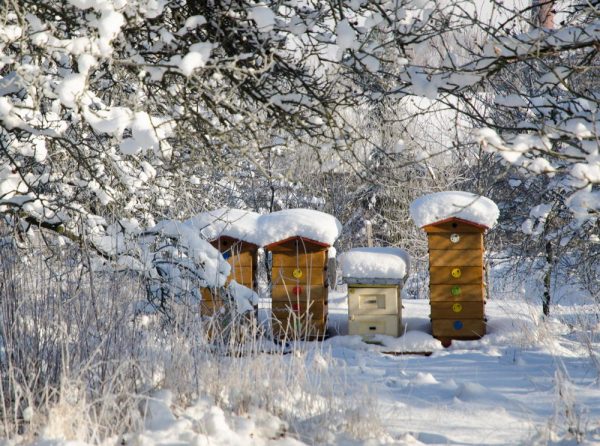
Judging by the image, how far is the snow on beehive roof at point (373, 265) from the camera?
25.2 feet

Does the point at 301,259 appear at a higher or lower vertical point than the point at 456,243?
lower

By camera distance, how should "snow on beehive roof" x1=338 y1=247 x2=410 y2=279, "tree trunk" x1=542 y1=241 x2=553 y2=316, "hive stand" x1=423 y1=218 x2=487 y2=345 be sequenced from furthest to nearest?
"tree trunk" x1=542 y1=241 x2=553 y2=316 → "snow on beehive roof" x1=338 y1=247 x2=410 y2=279 → "hive stand" x1=423 y1=218 x2=487 y2=345

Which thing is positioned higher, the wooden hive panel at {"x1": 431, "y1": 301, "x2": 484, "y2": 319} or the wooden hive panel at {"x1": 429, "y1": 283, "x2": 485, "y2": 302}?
the wooden hive panel at {"x1": 429, "y1": 283, "x2": 485, "y2": 302}

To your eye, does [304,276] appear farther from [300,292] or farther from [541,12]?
[541,12]

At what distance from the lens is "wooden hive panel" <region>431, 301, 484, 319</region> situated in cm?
763

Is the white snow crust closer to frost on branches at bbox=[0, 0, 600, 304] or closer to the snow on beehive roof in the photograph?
the snow on beehive roof

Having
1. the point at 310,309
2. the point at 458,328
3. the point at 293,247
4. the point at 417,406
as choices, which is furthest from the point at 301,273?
the point at 417,406

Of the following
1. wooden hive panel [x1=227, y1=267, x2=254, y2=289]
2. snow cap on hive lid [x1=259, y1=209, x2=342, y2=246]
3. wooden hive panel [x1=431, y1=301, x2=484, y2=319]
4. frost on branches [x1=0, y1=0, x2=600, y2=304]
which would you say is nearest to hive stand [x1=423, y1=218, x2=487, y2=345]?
wooden hive panel [x1=431, y1=301, x2=484, y2=319]

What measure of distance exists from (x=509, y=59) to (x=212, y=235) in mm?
4824

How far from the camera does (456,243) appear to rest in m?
7.62

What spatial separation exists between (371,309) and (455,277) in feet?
3.13

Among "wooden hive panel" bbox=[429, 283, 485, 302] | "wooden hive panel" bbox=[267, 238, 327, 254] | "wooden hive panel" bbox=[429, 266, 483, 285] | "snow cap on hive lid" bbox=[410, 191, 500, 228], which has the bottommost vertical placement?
"wooden hive panel" bbox=[429, 283, 485, 302]

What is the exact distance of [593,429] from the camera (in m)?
3.80

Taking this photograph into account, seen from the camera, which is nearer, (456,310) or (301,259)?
(456,310)
